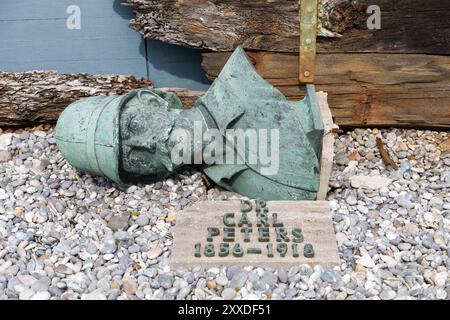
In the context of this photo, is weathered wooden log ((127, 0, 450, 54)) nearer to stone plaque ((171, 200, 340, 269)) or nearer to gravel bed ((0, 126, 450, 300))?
gravel bed ((0, 126, 450, 300))

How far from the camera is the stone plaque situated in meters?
2.96

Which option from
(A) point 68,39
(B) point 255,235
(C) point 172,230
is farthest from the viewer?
(A) point 68,39

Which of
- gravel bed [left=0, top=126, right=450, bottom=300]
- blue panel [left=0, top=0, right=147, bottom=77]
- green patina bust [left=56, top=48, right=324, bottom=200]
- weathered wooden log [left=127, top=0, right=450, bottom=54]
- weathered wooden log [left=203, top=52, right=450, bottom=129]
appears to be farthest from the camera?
blue panel [left=0, top=0, right=147, bottom=77]

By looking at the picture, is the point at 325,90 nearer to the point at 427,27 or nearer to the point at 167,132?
the point at 427,27

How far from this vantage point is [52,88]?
407 centimetres

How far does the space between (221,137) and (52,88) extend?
1.32 metres

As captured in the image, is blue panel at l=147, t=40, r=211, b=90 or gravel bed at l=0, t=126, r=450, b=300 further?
blue panel at l=147, t=40, r=211, b=90

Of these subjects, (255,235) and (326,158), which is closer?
(255,235)

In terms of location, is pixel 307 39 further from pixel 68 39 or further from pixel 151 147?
pixel 68 39

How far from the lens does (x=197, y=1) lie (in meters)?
3.75

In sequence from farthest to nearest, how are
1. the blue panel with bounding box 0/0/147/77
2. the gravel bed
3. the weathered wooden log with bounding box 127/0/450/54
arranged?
1. the blue panel with bounding box 0/0/147/77
2. the weathered wooden log with bounding box 127/0/450/54
3. the gravel bed

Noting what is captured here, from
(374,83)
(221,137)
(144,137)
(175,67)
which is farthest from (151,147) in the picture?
(374,83)

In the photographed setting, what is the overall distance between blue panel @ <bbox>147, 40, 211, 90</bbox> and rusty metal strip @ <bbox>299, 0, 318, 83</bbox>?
26.3 inches

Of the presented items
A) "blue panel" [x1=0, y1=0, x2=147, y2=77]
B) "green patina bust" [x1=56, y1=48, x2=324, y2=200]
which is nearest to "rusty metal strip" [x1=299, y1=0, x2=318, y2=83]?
"green patina bust" [x1=56, y1=48, x2=324, y2=200]
